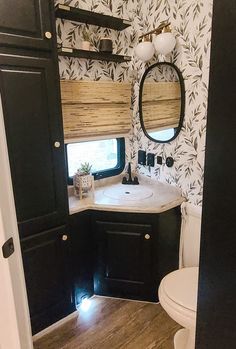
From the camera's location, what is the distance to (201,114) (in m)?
1.83

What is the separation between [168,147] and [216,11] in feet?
5.19

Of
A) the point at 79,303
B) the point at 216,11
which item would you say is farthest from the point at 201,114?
the point at 79,303

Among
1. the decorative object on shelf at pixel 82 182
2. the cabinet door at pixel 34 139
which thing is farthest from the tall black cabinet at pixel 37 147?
the decorative object on shelf at pixel 82 182

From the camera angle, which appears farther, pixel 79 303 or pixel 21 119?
pixel 79 303

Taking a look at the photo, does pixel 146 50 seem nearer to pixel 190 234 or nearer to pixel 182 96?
pixel 182 96

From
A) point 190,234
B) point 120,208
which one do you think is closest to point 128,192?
point 120,208

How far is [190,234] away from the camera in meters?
1.98

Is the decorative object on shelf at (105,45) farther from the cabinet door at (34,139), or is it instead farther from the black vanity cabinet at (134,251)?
the black vanity cabinet at (134,251)

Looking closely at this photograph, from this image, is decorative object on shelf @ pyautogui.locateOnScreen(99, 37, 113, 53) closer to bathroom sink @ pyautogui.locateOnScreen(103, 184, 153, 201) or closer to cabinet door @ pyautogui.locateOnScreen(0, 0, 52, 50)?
cabinet door @ pyautogui.locateOnScreen(0, 0, 52, 50)

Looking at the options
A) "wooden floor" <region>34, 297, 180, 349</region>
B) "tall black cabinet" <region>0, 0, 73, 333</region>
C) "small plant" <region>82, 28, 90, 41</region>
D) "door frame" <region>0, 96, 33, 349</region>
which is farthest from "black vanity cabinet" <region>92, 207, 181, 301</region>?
"small plant" <region>82, 28, 90, 41</region>

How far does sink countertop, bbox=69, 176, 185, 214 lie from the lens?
183 cm

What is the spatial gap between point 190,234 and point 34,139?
133cm

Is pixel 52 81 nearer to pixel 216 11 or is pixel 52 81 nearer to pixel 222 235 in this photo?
pixel 216 11

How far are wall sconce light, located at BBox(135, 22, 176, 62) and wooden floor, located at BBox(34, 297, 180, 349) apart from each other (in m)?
1.93
